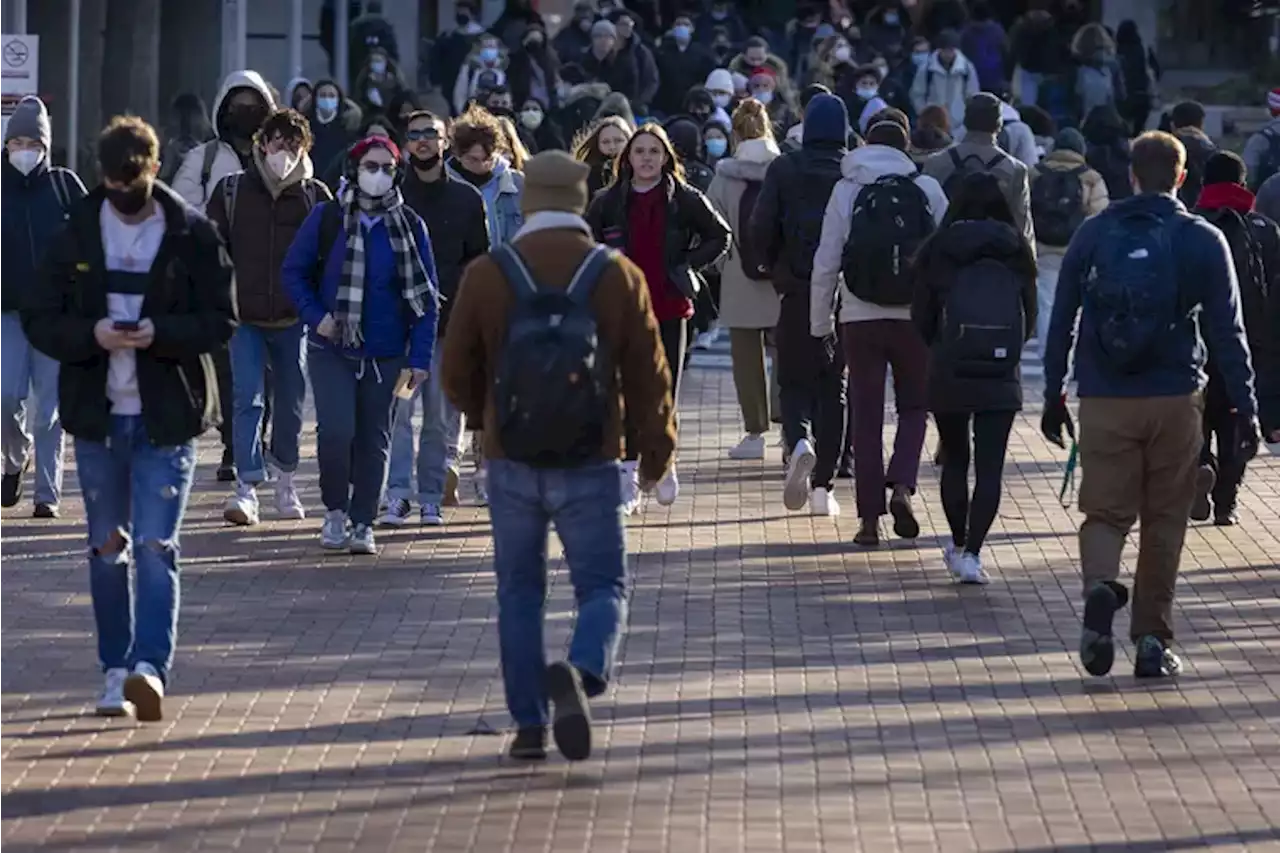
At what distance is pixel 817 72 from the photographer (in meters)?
34.6

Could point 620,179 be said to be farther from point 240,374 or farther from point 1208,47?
point 1208,47

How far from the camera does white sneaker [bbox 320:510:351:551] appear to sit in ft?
43.7

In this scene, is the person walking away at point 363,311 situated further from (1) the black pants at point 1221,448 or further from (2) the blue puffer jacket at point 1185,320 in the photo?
(1) the black pants at point 1221,448

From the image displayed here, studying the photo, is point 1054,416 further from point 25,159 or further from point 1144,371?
point 25,159

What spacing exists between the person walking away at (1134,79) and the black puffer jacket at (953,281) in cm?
2326

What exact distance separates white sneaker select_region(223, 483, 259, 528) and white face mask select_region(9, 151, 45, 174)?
1.57 meters

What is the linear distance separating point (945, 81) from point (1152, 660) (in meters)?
23.7

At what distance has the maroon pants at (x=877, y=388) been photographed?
13.5 m

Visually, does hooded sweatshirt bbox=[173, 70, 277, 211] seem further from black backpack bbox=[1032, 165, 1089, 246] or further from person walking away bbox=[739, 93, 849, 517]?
black backpack bbox=[1032, 165, 1089, 246]

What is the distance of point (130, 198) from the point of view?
940cm

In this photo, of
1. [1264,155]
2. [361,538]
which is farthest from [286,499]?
[1264,155]

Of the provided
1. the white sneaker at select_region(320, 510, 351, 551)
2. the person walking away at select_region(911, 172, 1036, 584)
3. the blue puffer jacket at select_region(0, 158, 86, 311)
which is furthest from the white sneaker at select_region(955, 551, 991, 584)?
the blue puffer jacket at select_region(0, 158, 86, 311)

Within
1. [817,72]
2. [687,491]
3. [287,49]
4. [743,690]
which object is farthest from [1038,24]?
[743,690]

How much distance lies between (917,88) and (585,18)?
552cm
